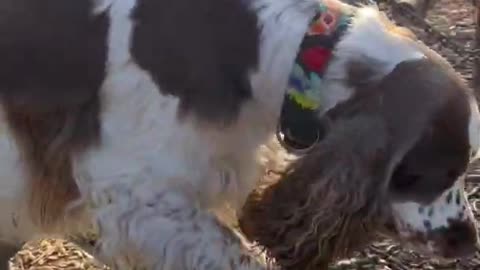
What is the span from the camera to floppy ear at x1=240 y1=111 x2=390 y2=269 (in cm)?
319

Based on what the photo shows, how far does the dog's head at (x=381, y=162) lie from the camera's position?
3.18m

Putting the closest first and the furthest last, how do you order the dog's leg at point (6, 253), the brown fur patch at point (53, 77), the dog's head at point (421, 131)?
the dog's head at point (421, 131), the brown fur patch at point (53, 77), the dog's leg at point (6, 253)

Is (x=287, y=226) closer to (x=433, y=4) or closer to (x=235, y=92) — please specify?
(x=235, y=92)

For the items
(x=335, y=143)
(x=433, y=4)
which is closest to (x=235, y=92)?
(x=335, y=143)

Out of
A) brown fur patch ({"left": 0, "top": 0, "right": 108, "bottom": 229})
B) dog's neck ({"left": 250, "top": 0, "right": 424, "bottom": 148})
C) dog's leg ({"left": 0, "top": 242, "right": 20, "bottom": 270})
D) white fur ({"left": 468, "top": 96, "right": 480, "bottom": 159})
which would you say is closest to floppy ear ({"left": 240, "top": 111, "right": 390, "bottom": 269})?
dog's neck ({"left": 250, "top": 0, "right": 424, "bottom": 148})

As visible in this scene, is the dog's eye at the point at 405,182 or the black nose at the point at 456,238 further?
the black nose at the point at 456,238

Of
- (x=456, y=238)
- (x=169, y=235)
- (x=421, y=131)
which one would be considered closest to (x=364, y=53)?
(x=421, y=131)

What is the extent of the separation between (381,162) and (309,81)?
1.00 feet

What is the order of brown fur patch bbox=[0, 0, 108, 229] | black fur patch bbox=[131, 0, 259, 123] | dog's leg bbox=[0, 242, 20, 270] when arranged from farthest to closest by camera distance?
dog's leg bbox=[0, 242, 20, 270]
brown fur patch bbox=[0, 0, 108, 229]
black fur patch bbox=[131, 0, 259, 123]

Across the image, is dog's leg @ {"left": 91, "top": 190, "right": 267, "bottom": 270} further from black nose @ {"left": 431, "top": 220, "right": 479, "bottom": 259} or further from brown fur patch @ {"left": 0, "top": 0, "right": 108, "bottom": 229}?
black nose @ {"left": 431, "top": 220, "right": 479, "bottom": 259}

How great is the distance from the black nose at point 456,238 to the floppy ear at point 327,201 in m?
0.19

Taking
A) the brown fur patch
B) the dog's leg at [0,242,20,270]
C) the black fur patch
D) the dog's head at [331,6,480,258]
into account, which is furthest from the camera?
the dog's leg at [0,242,20,270]

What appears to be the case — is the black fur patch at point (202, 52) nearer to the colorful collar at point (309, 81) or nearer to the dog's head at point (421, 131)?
the colorful collar at point (309, 81)

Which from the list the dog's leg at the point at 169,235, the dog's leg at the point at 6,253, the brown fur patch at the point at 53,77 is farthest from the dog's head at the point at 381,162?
the dog's leg at the point at 6,253
